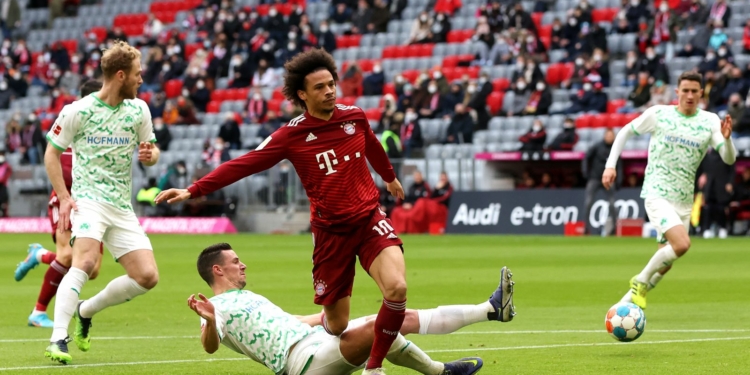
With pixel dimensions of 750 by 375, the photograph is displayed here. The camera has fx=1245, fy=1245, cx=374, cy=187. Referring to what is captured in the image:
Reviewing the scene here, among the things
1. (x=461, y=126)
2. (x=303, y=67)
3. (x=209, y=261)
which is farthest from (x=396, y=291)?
(x=461, y=126)

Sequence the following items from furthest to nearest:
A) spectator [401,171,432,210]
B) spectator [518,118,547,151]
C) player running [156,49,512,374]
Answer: spectator [401,171,432,210] → spectator [518,118,547,151] → player running [156,49,512,374]

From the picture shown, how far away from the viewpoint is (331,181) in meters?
8.12

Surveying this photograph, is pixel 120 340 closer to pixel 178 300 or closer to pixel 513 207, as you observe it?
pixel 178 300

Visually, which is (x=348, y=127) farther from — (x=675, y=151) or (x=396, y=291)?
(x=675, y=151)

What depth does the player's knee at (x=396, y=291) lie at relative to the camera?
7680 millimetres

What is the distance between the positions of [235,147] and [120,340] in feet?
80.3

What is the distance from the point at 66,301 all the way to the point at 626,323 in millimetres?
4245

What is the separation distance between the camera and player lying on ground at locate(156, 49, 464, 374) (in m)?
7.96

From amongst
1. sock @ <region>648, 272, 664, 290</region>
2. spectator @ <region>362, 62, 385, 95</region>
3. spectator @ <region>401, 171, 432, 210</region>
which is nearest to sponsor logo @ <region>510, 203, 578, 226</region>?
spectator @ <region>401, 171, 432, 210</region>

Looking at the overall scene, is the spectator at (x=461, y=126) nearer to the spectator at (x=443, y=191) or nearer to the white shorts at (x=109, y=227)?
the spectator at (x=443, y=191)

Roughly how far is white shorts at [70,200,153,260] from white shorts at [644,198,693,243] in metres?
5.28

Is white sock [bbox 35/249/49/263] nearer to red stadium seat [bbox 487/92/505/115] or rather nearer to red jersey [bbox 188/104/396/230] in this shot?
red jersey [bbox 188/104/396/230]

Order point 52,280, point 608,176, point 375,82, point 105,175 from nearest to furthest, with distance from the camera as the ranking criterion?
point 105,175 < point 52,280 < point 608,176 < point 375,82

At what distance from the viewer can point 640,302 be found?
11977 mm
